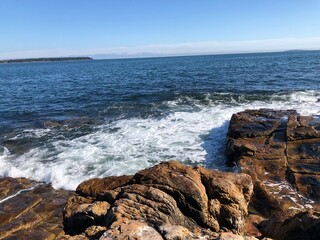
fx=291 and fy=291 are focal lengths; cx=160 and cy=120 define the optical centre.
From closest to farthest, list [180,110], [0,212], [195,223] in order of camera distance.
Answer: [195,223], [0,212], [180,110]

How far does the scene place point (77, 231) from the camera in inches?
288

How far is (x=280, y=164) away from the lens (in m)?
11.7

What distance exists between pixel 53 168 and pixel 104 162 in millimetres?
2372

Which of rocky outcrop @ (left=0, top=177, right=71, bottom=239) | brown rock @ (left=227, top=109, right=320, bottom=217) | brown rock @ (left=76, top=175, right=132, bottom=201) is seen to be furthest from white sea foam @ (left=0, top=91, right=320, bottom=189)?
brown rock @ (left=76, top=175, right=132, bottom=201)

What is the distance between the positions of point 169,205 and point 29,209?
6.01 metres

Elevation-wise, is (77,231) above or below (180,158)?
above

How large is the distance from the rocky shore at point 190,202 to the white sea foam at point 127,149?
3.58 ft

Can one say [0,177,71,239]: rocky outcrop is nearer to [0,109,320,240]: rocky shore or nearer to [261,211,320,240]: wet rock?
[0,109,320,240]: rocky shore

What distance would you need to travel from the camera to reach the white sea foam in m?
13.4

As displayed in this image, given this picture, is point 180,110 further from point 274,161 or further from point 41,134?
point 274,161

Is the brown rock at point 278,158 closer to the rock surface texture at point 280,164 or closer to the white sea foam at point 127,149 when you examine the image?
the rock surface texture at point 280,164

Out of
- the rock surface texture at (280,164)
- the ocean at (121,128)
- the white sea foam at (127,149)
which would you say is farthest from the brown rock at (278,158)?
the white sea foam at (127,149)

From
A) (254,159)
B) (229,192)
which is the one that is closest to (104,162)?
(254,159)

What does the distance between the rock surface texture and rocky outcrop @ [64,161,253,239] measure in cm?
116
